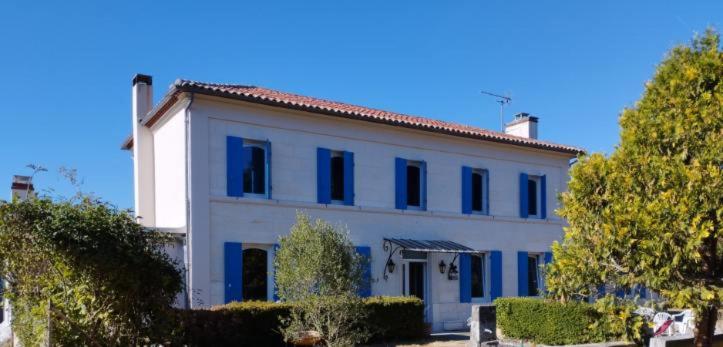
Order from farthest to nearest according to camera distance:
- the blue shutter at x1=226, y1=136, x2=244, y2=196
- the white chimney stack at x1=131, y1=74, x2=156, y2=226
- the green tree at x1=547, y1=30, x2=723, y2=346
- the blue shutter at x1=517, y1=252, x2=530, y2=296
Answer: the blue shutter at x1=517, y1=252, x2=530, y2=296 → the white chimney stack at x1=131, y1=74, x2=156, y2=226 → the blue shutter at x1=226, y1=136, x2=244, y2=196 → the green tree at x1=547, y1=30, x2=723, y2=346

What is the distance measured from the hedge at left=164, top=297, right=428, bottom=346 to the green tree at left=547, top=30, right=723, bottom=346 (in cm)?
647

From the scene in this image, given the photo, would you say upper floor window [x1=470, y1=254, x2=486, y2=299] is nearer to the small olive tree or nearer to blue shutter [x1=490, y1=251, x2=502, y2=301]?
blue shutter [x1=490, y1=251, x2=502, y2=301]

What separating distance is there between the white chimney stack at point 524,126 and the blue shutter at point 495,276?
5.60 m

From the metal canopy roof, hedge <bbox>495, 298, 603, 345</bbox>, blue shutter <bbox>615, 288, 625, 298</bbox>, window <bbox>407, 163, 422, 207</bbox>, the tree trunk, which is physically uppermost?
window <bbox>407, 163, 422, 207</bbox>

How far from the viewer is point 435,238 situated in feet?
55.8

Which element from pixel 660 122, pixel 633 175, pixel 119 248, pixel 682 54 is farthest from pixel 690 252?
pixel 119 248

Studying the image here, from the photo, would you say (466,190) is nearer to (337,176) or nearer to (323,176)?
(337,176)

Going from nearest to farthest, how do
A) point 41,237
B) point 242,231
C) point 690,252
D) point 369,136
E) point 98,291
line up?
point 690,252 < point 41,237 < point 98,291 < point 242,231 < point 369,136

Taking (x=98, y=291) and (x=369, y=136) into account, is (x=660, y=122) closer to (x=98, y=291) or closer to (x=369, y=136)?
(x=98, y=291)

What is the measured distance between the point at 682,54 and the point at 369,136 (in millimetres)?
10240

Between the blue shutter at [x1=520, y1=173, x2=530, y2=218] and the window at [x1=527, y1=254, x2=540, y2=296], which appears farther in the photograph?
the window at [x1=527, y1=254, x2=540, y2=296]

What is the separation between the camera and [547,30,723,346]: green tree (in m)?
5.64

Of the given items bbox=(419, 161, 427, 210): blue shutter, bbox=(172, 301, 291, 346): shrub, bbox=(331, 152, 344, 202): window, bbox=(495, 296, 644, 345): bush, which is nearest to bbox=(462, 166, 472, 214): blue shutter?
bbox=(419, 161, 427, 210): blue shutter

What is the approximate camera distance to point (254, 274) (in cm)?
1406
